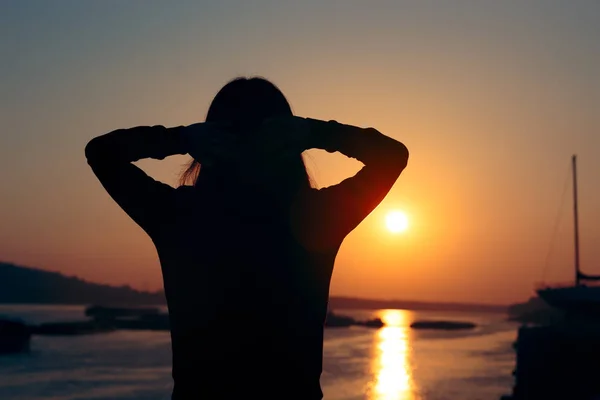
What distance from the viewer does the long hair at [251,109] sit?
2.69 m

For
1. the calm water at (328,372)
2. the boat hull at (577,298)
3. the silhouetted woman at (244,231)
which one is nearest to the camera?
the silhouetted woman at (244,231)

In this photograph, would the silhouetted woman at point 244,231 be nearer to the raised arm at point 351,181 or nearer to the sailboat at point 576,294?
the raised arm at point 351,181

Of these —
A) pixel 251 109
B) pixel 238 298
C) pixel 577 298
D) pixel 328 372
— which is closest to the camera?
pixel 238 298

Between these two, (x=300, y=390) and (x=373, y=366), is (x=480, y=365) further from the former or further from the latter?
(x=300, y=390)

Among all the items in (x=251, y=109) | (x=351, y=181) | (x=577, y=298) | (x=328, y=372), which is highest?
(x=577, y=298)

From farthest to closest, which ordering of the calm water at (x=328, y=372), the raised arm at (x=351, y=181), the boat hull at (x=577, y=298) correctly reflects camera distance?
the calm water at (x=328, y=372) → the boat hull at (x=577, y=298) → the raised arm at (x=351, y=181)

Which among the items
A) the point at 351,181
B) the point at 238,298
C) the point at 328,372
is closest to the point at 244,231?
the point at 238,298

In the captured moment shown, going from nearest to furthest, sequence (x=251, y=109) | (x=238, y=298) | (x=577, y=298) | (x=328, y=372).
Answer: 1. (x=238, y=298)
2. (x=251, y=109)
3. (x=577, y=298)
4. (x=328, y=372)

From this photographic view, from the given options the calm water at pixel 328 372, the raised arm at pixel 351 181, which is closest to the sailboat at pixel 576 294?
the calm water at pixel 328 372

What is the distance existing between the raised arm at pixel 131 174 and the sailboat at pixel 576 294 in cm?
4819

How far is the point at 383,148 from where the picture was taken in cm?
279

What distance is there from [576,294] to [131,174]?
49107mm

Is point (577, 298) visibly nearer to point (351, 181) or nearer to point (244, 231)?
point (351, 181)

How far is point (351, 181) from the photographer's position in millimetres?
2756
